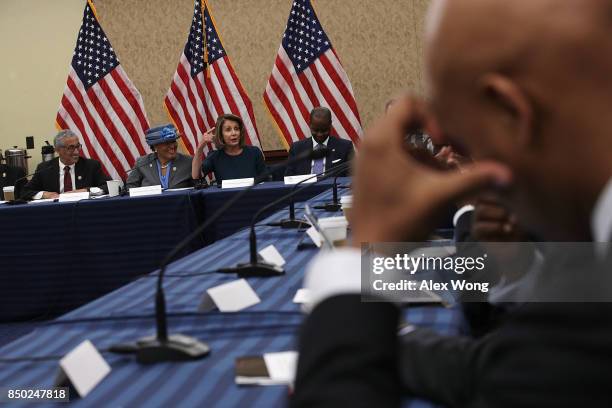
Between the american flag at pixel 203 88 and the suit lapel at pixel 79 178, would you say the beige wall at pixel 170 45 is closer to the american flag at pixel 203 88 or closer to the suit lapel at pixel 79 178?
the american flag at pixel 203 88

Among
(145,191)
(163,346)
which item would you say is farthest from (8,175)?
(163,346)

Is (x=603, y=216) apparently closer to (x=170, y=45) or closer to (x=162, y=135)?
(x=162, y=135)

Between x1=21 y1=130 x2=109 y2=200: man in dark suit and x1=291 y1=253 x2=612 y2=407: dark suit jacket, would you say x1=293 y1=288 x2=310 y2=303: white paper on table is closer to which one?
x1=291 y1=253 x2=612 y2=407: dark suit jacket

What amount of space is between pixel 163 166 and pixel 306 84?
63.6 inches

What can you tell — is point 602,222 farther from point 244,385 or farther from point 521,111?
point 244,385

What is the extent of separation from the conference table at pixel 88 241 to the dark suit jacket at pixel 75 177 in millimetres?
1064

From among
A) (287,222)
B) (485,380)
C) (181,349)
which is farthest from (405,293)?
(287,222)

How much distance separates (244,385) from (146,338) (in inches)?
12.5

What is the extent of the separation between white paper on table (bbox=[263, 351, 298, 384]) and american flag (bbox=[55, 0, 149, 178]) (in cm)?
536

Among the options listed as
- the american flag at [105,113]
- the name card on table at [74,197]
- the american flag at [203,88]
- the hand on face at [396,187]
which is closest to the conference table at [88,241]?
the name card on table at [74,197]

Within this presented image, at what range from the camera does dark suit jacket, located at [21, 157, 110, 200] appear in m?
5.75

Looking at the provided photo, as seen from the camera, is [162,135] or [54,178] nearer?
[162,135]

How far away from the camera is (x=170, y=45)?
7.96 m

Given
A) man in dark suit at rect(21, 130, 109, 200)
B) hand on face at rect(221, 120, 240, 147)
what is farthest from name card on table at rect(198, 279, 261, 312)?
man in dark suit at rect(21, 130, 109, 200)
